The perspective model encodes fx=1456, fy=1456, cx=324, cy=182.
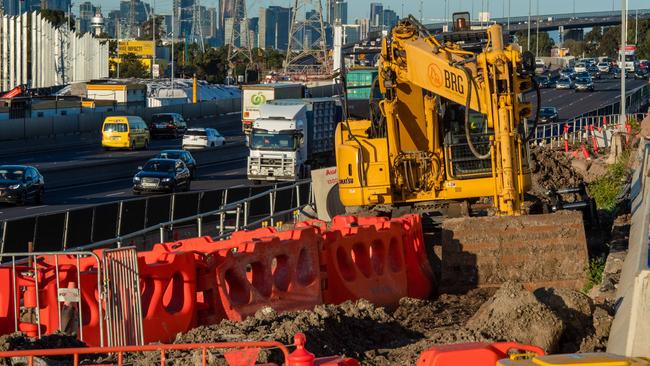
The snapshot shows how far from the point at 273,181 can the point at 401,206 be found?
96.8 feet

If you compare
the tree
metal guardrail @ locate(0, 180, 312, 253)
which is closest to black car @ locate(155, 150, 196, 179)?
metal guardrail @ locate(0, 180, 312, 253)

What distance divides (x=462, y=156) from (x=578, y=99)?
281 ft

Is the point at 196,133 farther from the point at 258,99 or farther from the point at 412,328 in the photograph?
the point at 412,328

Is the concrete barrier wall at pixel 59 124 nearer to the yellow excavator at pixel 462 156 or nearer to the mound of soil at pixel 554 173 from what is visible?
the mound of soil at pixel 554 173

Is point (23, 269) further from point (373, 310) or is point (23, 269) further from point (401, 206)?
point (401, 206)

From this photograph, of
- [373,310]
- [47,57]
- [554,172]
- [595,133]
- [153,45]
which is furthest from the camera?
[153,45]

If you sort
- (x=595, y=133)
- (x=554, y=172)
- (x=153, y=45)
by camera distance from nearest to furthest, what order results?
(x=554, y=172), (x=595, y=133), (x=153, y=45)

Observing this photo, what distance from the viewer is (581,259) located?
2097 centimetres

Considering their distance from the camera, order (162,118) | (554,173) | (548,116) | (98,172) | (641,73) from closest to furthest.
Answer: (554,173)
(98,172)
(548,116)
(162,118)
(641,73)

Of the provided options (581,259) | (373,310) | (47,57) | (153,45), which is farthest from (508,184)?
(153,45)

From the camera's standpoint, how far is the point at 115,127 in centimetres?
7156

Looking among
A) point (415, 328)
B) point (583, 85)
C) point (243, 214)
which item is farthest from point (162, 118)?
point (415, 328)

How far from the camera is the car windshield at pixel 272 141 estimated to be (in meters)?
55.8

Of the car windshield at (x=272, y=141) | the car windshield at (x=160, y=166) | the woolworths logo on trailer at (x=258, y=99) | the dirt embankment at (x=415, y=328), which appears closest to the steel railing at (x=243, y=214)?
the dirt embankment at (x=415, y=328)
